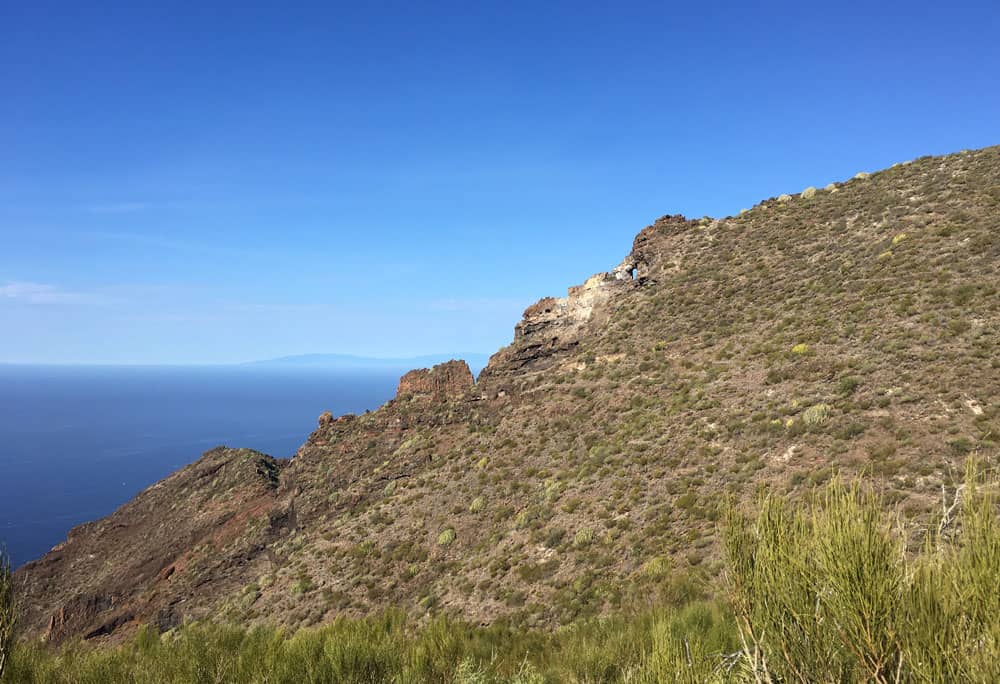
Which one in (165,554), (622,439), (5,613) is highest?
(5,613)

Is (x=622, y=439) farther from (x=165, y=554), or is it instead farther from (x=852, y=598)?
(x=165, y=554)

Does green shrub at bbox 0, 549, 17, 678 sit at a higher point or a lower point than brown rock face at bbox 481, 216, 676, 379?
lower

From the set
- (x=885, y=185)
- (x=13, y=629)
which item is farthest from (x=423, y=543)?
(x=885, y=185)

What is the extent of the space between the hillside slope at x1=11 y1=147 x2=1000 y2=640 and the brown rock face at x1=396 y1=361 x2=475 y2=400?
20 cm

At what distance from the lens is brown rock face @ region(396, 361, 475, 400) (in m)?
40.3

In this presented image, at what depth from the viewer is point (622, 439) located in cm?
2527

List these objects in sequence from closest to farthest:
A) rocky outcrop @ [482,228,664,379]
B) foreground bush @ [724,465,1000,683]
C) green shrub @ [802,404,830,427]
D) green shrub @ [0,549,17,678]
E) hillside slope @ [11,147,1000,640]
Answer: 1. foreground bush @ [724,465,1000,683]
2. green shrub @ [0,549,17,678]
3. hillside slope @ [11,147,1000,640]
4. green shrub @ [802,404,830,427]
5. rocky outcrop @ [482,228,664,379]

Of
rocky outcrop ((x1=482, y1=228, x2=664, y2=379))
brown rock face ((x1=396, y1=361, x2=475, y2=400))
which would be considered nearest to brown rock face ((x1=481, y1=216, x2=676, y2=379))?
rocky outcrop ((x1=482, y1=228, x2=664, y2=379))

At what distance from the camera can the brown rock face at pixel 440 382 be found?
4034 cm

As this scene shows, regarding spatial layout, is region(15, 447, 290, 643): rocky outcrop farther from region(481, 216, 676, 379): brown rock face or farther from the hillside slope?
region(481, 216, 676, 379): brown rock face

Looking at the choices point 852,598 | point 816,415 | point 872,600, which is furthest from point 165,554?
point 872,600

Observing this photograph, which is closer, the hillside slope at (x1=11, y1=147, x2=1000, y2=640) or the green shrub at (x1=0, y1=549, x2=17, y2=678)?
the green shrub at (x1=0, y1=549, x2=17, y2=678)

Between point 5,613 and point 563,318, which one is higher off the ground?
point 563,318

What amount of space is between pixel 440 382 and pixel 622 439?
1939cm
